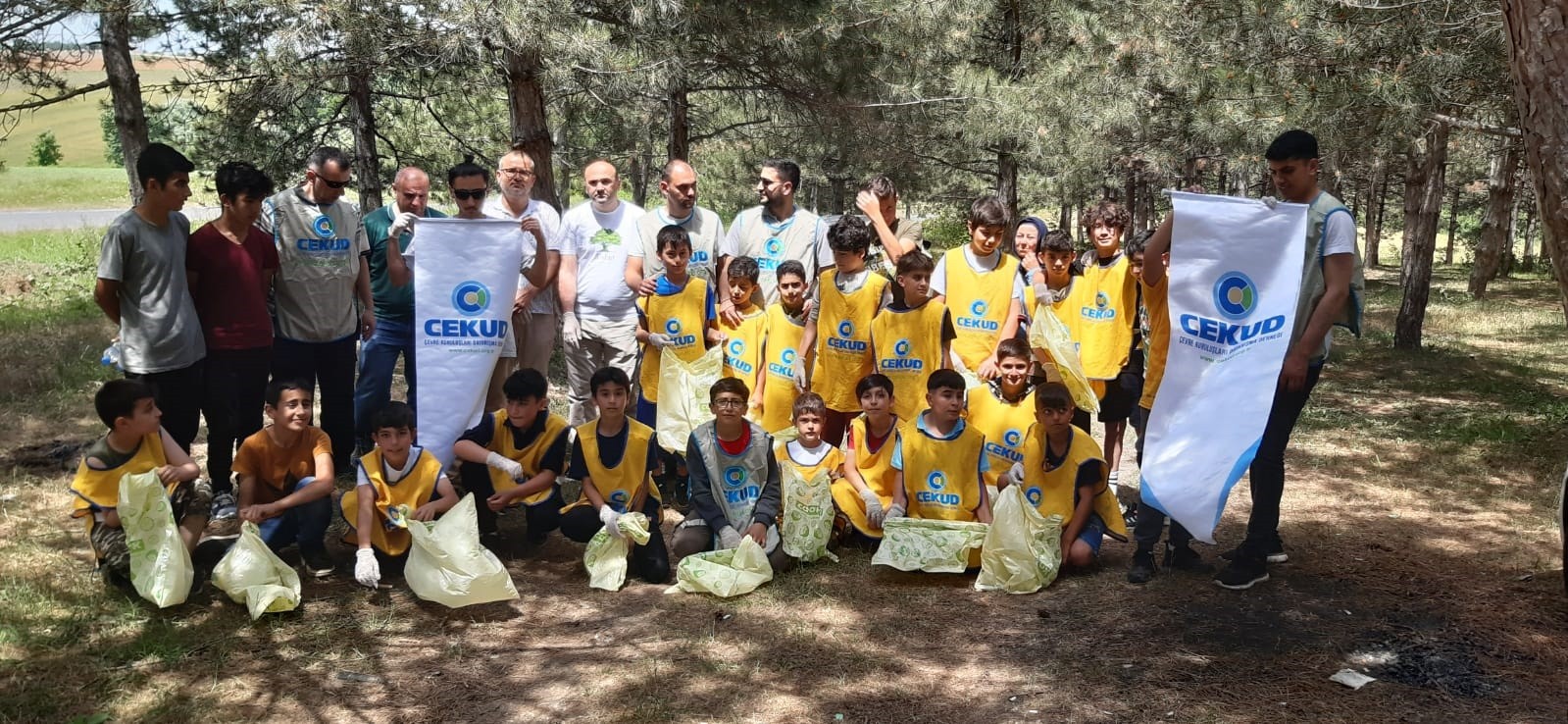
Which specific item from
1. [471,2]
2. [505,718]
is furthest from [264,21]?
[505,718]

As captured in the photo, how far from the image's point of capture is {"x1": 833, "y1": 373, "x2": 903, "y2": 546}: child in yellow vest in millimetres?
4636

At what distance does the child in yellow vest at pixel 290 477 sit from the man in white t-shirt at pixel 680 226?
1.62m

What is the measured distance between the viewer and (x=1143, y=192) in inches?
942

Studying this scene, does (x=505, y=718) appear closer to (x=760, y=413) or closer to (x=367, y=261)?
(x=760, y=413)

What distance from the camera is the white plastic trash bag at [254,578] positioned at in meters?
3.90

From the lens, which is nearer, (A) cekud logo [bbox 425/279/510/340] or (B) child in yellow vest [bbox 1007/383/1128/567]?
(B) child in yellow vest [bbox 1007/383/1128/567]

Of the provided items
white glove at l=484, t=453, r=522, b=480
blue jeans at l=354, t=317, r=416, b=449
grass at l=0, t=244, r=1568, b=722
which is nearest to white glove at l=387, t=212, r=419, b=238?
blue jeans at l=354, t=317, r=416, b=449

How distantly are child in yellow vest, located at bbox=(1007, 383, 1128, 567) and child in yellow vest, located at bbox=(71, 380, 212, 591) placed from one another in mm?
3203

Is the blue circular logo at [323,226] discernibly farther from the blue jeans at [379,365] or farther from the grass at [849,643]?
the grass at [849,643]

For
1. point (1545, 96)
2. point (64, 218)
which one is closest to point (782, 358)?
point (1545, 96)

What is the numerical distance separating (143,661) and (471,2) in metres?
3.51

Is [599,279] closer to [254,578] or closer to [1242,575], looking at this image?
[254,578]

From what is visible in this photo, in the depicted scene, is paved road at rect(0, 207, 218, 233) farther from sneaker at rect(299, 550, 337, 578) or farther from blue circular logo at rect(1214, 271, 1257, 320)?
blue circular logo at rect(1214, 271, 1257, 320)

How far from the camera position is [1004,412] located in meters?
4.74
